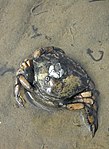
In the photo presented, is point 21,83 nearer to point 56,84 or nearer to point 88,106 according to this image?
point 56,84

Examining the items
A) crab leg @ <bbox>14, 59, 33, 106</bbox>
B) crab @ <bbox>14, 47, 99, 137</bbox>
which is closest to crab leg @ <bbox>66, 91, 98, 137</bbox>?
crab @ <bbox>14, 47, 99, 137</bbox>

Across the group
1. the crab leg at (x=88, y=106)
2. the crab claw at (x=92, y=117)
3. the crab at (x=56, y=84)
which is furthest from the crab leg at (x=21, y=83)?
the crab claw at (x=92, y=117)

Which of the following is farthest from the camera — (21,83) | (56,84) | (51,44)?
(51,44)

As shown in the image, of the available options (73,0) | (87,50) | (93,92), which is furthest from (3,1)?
(93,92)

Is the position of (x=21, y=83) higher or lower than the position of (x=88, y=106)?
higher

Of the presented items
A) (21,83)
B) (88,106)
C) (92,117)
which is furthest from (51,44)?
(92,117)

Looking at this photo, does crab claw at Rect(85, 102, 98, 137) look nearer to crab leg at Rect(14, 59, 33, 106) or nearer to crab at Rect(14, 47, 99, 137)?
crab at Rect(14, 47, 99, 137)

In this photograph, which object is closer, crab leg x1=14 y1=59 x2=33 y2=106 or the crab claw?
the crab claw
